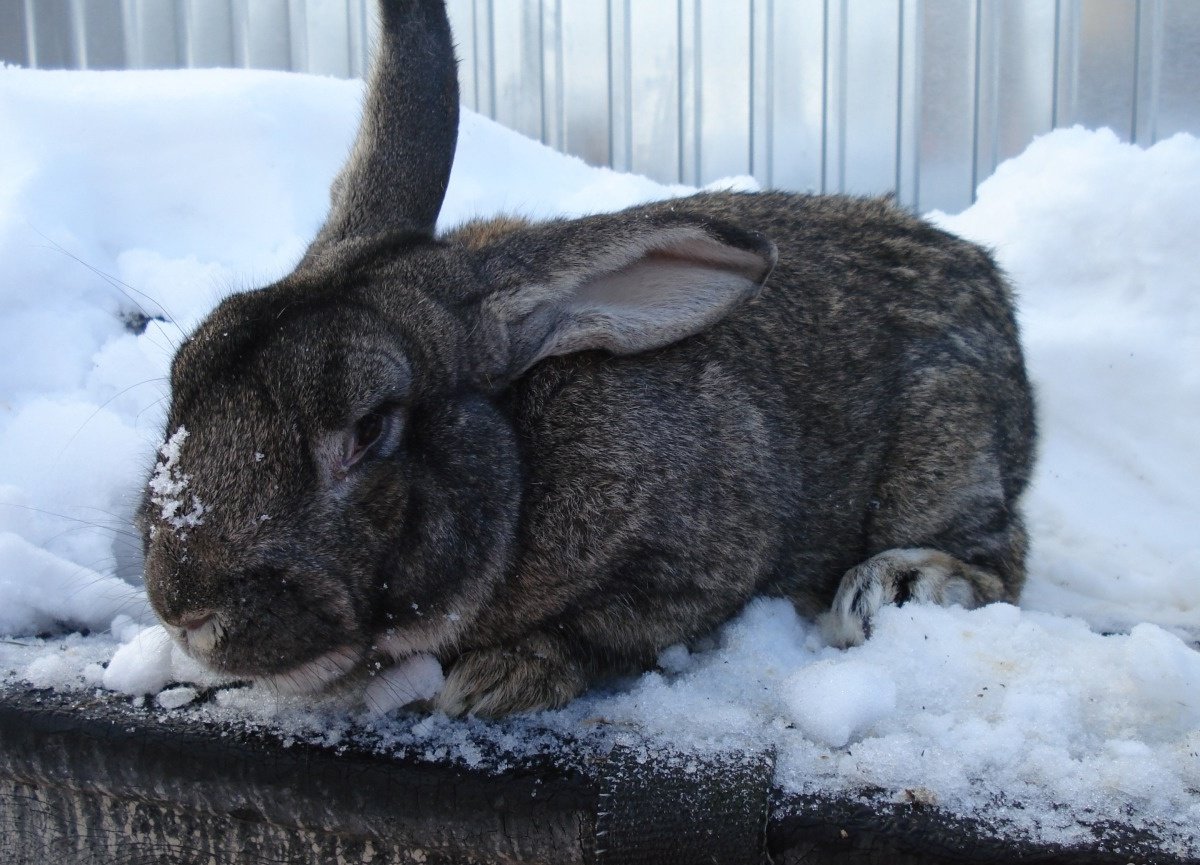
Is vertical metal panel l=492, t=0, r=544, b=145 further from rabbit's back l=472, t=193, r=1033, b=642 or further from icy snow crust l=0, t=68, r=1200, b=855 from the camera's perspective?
rabbit's back l=472, t=193, r=1033, b=642

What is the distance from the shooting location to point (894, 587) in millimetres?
2475

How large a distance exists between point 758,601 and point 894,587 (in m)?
0.31

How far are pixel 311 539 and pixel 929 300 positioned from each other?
172cm

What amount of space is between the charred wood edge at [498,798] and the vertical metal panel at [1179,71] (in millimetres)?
4634

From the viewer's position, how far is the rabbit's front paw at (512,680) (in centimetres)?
199

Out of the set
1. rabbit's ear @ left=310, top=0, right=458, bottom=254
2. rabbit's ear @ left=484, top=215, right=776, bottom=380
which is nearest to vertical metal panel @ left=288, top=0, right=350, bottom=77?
rabbit's ear @ left=310, top=0, right=458, bottom=254

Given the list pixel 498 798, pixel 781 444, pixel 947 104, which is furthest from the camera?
pixel 947 104

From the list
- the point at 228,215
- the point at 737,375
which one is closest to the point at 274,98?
the point at 228,215

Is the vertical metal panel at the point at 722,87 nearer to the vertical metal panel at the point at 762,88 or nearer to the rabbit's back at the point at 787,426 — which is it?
the vertical metal panel at the point at 762,88

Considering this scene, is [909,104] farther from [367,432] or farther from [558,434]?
[367,432]

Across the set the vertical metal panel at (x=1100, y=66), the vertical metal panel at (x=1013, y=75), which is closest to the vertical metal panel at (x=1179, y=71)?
the vertical metal panel at (x=1100, y=66)

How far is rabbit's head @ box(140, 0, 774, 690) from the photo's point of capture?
1763 millimetres

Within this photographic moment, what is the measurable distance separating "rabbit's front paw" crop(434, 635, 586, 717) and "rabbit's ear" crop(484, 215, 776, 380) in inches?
21.1

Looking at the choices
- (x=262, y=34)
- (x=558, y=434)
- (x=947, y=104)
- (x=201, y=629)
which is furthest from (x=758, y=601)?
(x=262, y=34)
